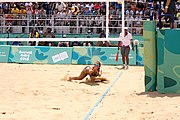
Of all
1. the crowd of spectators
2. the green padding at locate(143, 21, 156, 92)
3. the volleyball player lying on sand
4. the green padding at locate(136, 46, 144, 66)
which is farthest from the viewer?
the crowd of spectators

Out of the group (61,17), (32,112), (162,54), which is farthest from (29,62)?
(32,112)

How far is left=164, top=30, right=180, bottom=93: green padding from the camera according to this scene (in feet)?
29.8

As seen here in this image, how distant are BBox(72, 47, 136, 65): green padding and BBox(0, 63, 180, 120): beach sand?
5.48 m

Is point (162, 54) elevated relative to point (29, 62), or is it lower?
elevated

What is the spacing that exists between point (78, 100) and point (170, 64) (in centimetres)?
224

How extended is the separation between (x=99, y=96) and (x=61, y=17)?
13.1m

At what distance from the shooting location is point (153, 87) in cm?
953

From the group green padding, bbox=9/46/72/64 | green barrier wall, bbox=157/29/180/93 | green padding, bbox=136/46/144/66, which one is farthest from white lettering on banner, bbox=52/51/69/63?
green barrier wall, bbox=157/29/180/93

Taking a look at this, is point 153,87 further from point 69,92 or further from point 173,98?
point 69,92

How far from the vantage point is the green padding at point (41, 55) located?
18.3m

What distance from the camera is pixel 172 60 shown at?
907 cm

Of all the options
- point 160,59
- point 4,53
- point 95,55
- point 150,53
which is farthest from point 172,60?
point 4,53

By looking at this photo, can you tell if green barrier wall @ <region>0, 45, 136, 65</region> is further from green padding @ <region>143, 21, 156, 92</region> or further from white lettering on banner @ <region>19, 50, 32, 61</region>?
green padding @ <region>143, 21, 156, 92</region>

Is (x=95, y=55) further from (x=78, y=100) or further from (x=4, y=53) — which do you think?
(x=78, y=100)
